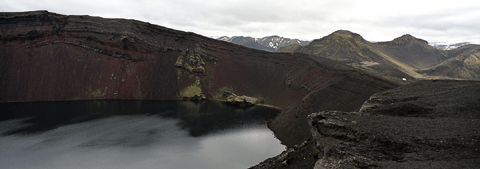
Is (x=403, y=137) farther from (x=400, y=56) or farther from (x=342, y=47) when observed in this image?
(x=400, y=56)

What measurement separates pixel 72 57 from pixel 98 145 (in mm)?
41981

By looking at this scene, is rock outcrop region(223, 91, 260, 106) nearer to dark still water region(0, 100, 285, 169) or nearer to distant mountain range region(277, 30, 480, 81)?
dark still water region(0, 100, 285, 169)

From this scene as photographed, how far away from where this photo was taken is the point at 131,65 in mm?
60438

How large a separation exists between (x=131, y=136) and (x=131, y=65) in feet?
116

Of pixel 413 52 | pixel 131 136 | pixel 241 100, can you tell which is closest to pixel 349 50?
pixel 413 52

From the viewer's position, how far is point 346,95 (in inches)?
1412

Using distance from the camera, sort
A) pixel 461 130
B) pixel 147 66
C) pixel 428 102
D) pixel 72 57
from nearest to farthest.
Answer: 1. pixel 461 130
2. pixel 428 102
3. pixel 72 57
4. pixel 147 66

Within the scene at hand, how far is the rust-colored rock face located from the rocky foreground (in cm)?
2495

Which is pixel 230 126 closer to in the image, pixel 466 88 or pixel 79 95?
pixel 466 88

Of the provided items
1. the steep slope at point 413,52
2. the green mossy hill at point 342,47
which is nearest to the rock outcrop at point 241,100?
the green mossy hill at point 342,47

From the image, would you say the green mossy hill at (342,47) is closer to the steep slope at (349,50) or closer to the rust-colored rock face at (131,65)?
the steep slope at (349,50)

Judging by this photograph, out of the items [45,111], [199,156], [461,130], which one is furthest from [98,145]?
→ [461,130]

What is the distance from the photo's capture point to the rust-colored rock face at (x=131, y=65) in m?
51.3

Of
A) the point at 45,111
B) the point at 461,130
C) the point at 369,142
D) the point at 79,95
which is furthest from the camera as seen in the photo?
the point at 79,95
